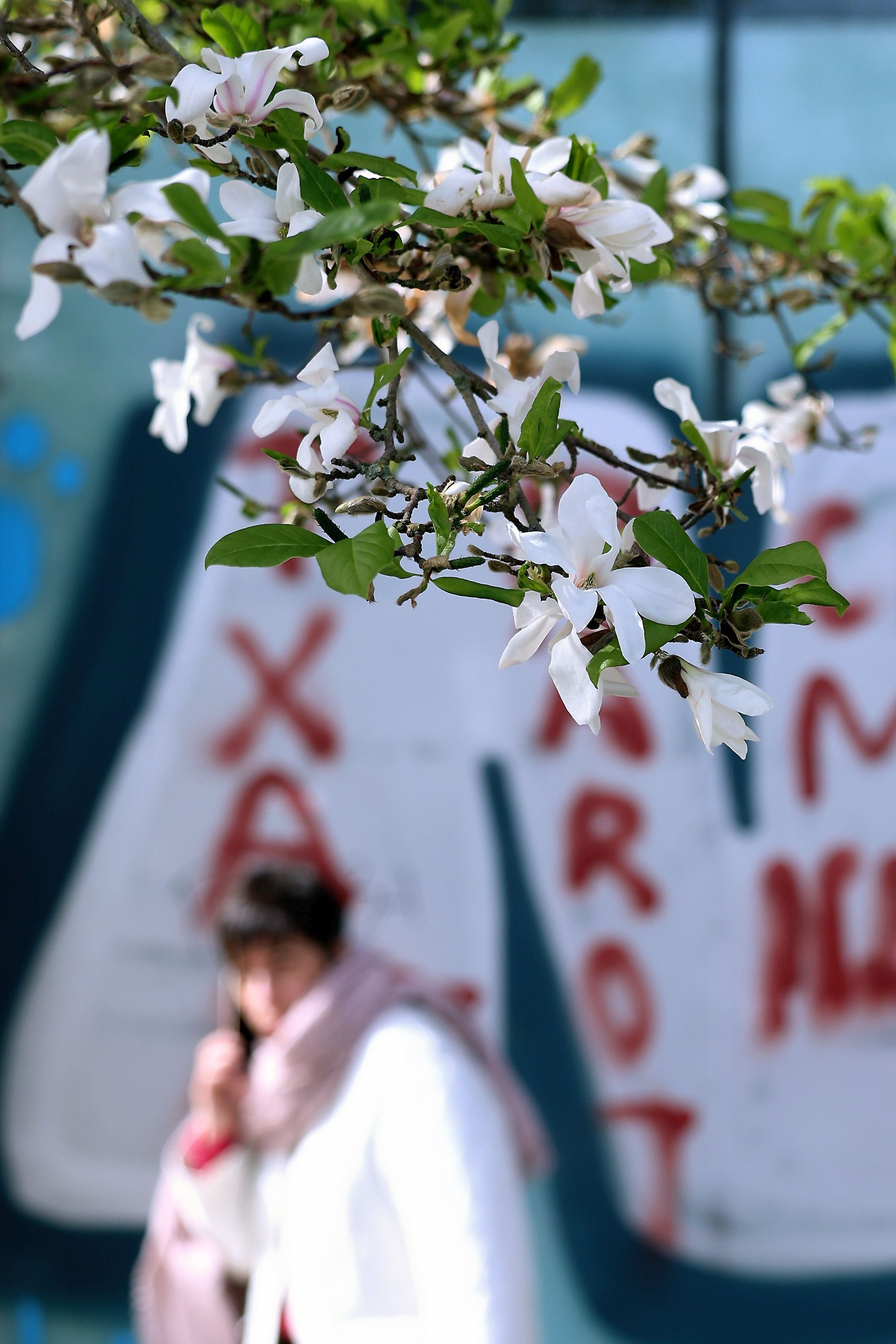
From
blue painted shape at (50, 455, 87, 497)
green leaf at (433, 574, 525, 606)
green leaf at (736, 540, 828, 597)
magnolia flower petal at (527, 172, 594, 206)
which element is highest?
magnolia flower petal at (527, 172, 594, 206)

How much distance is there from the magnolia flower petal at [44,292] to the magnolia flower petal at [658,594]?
30 centimetres

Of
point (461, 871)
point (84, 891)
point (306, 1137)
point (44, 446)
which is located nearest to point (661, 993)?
point (461, 871)

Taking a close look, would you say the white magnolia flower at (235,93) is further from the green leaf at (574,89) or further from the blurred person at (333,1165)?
the blurred person at (333,1165)

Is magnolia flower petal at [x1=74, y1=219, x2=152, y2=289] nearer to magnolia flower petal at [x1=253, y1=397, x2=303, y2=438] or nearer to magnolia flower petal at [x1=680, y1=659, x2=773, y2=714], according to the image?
magnolia flower petal at [x1=253, y1=397, x2=303, y2=438]

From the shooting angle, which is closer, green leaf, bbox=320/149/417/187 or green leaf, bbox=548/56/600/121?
green leaf, bbox=320/149/417/187

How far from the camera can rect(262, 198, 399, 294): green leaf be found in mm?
476

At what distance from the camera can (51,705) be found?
6.70ft

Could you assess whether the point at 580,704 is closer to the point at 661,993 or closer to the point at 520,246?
the point at 520,246

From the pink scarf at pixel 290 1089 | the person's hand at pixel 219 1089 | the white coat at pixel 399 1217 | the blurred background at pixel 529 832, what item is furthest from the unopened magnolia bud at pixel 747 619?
the blurred background at pixel 529 832

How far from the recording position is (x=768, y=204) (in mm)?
959

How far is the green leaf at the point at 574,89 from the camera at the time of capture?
0.97 m

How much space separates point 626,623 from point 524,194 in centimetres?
24

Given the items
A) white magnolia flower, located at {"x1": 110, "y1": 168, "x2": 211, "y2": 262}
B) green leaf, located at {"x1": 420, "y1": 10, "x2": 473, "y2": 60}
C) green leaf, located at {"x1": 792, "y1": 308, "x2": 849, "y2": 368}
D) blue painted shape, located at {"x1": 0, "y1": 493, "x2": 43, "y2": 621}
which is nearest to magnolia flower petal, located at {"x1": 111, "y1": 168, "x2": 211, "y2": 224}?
white magnolia flower, located at {"x1": 110, "y1": 168, "x2": 211, "y2": 262}

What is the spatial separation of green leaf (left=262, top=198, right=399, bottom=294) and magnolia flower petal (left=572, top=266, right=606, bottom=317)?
162 mm
